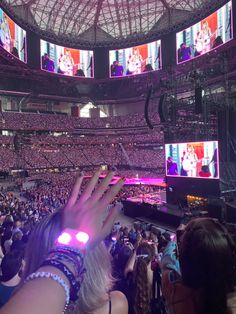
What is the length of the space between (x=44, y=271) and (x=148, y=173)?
4440 centimetres

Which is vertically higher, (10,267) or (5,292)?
(10,267)

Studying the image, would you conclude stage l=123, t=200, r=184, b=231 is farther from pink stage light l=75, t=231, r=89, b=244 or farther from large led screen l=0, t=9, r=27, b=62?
large led screen l=0, t=9, r=27, b=62

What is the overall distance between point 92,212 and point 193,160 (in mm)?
19609

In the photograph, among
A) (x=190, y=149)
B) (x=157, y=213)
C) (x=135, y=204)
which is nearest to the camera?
(x=190, y=149)

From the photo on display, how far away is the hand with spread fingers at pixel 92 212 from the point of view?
1261 millimetres

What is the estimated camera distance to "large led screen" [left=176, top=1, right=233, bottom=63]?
33.9 meters

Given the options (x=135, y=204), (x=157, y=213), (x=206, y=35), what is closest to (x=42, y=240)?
(x=157, y=213)

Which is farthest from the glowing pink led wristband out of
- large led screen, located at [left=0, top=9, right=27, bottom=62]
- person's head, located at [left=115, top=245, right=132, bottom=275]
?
large led screen, located at [left=0, top=9, right=27, bottom=62]

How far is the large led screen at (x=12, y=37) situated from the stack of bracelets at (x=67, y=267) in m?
38.7

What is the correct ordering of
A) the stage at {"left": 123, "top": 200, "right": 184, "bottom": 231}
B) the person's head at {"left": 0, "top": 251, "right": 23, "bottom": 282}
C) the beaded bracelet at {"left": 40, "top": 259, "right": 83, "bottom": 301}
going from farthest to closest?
the stage at {"left": 123, "top": 200, "right": 184, "bottom": 231} → the person's head at {"left": 0, "top": 251, "right": 23, "bottom": 282} → the beaded bracelet at {"left": 40, "top": 259, "right": 83, "bottom": 301}

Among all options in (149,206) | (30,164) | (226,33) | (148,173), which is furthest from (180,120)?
(30,164)

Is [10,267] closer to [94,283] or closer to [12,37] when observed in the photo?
[94,283]

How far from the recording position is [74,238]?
3.94 feet

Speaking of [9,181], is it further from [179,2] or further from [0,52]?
[179,2]
